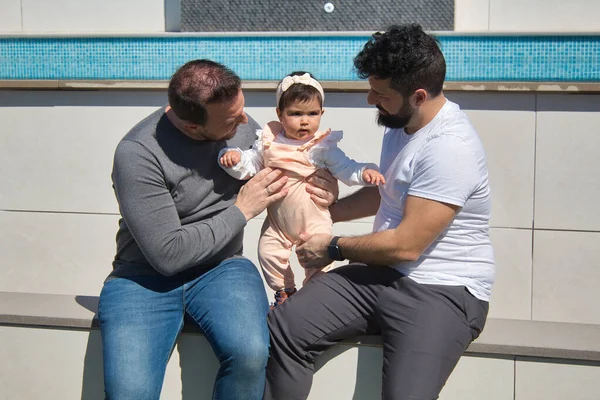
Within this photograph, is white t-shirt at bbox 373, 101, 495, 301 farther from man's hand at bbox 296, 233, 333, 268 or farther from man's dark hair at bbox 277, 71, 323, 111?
man's dark hair at bbox 277, 71, 323, 111

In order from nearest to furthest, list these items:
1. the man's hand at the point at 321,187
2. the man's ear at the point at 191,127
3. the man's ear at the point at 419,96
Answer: the man's ear at the point at 419,96
the man's ear at the point at 191,127
the man's hand at the point at 321,187

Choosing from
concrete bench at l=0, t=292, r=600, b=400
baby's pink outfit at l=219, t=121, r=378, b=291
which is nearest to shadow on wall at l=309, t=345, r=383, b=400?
concrete bench at l=0, t=292, r=600, b=400

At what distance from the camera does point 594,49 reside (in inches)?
196

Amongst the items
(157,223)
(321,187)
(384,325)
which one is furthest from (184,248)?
(384,325)

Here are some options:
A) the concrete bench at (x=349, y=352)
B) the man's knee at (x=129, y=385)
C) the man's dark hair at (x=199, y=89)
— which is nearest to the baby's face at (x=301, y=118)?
the man's dark hair at (x=199, y=89)

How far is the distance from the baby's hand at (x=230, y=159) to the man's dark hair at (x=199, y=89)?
0.58 ft

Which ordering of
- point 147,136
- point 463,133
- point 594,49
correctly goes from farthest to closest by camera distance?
point 594,49, point 147,136, point 463,133

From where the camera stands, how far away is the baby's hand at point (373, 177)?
312 cm

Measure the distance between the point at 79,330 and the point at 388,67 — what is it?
1.64 m

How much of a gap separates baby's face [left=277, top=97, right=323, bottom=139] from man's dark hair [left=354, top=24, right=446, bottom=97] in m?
0.32

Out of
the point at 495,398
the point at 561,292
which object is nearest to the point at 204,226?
the point at 495,398

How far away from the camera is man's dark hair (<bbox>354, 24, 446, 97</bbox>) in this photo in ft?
9.73

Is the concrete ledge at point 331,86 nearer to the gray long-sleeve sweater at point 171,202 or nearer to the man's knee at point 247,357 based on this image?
the gray long-sleeve sweater at point 171,202

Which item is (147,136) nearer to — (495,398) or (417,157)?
(417,157)
